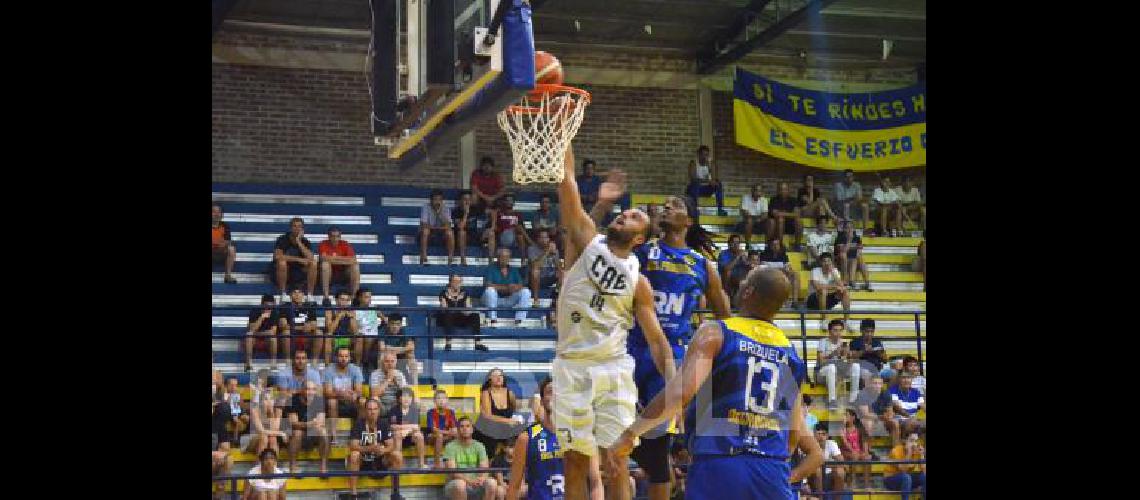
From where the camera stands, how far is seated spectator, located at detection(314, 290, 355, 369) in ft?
40.6

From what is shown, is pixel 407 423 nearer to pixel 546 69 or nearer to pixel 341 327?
pixel 341 327

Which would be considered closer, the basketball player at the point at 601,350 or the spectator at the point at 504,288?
the basketball player at the point at 601,350

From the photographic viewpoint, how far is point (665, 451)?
691 centimetres

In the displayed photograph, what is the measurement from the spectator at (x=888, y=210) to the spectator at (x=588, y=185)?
4630mm

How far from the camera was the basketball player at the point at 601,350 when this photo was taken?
21.7ft

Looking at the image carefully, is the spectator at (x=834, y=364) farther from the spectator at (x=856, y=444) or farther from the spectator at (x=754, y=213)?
the spectator at (x=754, y=213)

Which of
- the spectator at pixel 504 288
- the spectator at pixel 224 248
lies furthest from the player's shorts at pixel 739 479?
the spectator at pixel 224 248

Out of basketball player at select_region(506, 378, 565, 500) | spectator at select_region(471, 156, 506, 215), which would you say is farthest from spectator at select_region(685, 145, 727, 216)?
basketball player at select_region(506, 378, 565, 500)

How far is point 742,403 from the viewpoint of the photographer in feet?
17.4

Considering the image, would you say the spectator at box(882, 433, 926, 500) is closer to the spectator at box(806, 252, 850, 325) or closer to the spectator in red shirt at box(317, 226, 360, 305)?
the spectator at box(806, 252, 850, 325)

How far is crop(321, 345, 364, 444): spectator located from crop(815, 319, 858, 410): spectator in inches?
192
